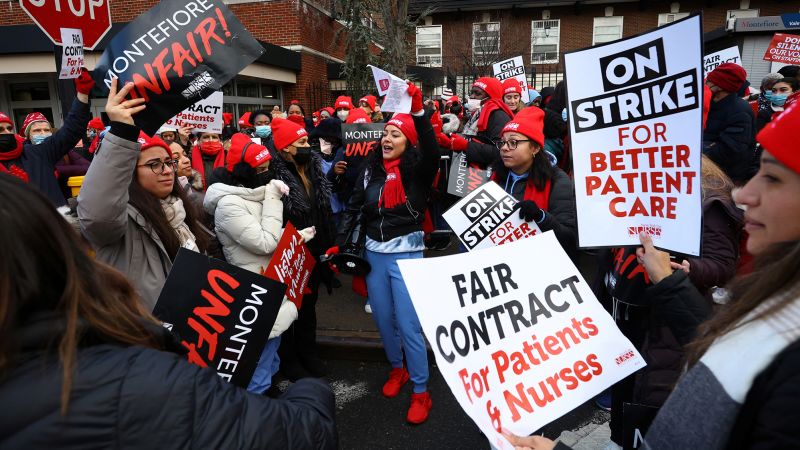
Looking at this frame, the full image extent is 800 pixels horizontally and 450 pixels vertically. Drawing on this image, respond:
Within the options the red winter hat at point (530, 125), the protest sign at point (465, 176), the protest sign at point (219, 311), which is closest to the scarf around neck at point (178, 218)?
the protest sign at point (219, 311)

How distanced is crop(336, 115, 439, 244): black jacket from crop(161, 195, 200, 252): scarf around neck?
132cm

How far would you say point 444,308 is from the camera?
195cm

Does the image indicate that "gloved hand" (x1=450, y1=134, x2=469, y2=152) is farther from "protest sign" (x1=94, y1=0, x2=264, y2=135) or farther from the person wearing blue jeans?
"protest sign" (x1=94, y1=0, x2=264, y2=135)

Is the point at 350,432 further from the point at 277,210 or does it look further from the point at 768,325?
the point at 768,325

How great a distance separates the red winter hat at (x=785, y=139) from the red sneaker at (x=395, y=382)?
3131mm

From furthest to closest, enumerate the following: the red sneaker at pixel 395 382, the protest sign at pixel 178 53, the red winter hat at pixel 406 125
Result: the red sneaker at pixel 395 382 < the red winter hat at pixel 406 125 < the protest sign at pixel 178 53

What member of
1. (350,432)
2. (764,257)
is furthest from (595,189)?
(350,432)

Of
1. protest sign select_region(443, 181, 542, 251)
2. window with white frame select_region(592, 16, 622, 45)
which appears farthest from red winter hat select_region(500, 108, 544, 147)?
window with white frame select_region(592, 16, 622, 45)

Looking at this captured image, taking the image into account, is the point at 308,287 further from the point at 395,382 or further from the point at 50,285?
the point at 50,285

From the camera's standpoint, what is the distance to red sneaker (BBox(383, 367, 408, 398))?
3.76 metres

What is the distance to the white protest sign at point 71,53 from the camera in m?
3.21

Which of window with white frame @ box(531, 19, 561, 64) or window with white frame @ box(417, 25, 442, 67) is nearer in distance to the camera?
window with white frame @ box(531, 19, 561, 64)

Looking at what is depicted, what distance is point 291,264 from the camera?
3230 millimetres

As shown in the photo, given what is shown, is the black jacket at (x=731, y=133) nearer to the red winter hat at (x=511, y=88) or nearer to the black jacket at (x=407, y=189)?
the red winter hat at (x=511, y=88)
